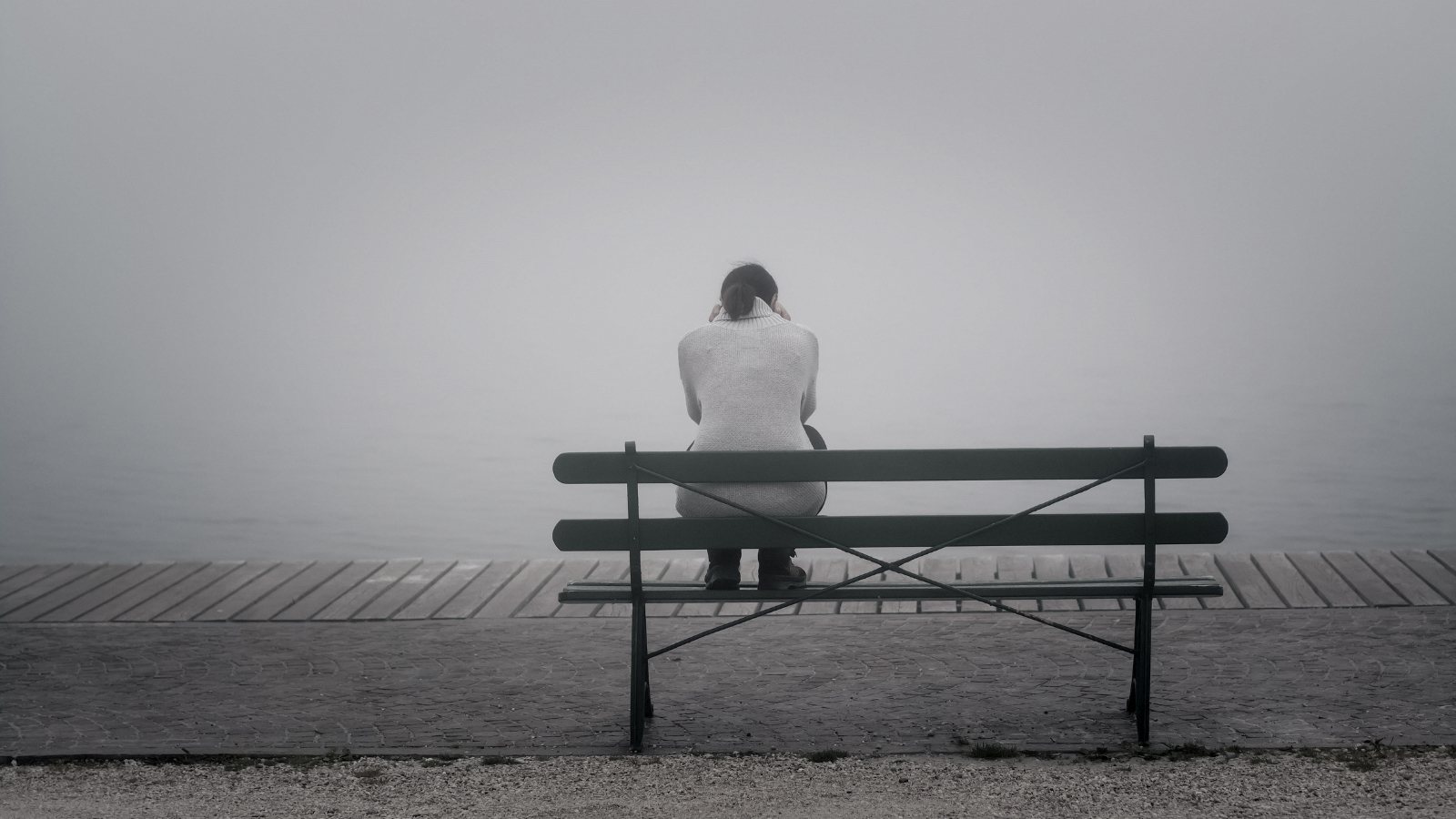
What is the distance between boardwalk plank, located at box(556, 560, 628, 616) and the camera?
568cm

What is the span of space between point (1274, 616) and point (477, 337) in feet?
101

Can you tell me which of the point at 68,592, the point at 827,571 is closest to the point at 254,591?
the point at 68,592

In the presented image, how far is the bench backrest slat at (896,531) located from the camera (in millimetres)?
3969

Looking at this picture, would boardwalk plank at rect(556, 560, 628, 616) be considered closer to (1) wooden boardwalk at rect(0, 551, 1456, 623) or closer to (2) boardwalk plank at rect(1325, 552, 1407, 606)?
(1) wooden boardwalk at rect(0, 551, 1456, 623)

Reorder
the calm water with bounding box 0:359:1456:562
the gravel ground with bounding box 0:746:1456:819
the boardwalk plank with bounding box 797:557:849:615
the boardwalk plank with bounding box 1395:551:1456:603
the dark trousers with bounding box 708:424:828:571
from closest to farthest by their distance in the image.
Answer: the gravel ground with bounding box 0:746:1456:819 < the dark trousers with bounding box 708:424:828:571 < the boardwalk plank with bounding box 1395:551:1456:603 < the boardwalk plank with bounding box 797:557:849:615 < the calm water with bounding box 0:359:1456:562

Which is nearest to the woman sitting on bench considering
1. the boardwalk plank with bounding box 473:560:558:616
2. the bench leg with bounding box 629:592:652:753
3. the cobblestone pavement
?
the bench leg with bounding box 629:592:652:753

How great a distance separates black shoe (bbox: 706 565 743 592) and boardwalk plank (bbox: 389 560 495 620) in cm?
168

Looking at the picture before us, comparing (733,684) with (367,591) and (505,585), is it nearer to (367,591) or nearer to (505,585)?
(505,585)

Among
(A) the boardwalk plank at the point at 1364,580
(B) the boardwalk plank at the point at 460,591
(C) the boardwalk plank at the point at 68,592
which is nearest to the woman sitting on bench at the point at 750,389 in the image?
(B) the boardwalk plank at the point at 460,591

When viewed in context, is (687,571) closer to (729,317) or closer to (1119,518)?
(729,317)

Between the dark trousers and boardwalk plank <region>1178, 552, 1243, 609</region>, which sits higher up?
the dark trousers

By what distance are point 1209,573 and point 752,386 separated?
8.60ft

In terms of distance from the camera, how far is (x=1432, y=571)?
5.88m

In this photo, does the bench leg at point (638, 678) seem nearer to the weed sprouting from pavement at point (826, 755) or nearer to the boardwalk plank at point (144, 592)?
the weed sprouting from pavement at point (826, 755)
